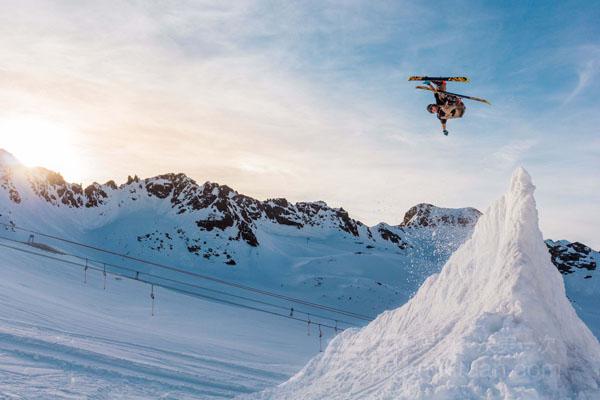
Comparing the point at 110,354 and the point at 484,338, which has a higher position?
the point at 484,338

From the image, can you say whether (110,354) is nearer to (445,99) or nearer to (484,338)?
(484,338)

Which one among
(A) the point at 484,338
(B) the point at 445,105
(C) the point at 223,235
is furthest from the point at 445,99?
(C) the point at 223,235

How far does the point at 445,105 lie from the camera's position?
68.8 feet

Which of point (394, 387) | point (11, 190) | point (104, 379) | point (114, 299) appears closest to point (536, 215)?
point (394, 387)

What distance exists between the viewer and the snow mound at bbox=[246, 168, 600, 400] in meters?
7.33

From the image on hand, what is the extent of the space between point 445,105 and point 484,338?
586 inches

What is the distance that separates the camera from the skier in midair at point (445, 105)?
820 inches

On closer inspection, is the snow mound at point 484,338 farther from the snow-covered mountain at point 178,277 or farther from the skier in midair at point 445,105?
the skier in midair at point 445,105

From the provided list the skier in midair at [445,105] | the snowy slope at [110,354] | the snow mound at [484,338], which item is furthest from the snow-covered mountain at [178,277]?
the skier in midair at [445,105]

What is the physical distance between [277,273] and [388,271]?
22956mm

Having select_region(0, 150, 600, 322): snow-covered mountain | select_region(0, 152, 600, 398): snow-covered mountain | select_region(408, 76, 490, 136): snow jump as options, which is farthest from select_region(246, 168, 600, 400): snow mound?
select_region(0, 150, 600, 322): snow-covered mountain

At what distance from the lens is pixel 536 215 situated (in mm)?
9914

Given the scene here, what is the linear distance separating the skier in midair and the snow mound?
10.5 meters

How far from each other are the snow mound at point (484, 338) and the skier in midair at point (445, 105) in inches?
414
